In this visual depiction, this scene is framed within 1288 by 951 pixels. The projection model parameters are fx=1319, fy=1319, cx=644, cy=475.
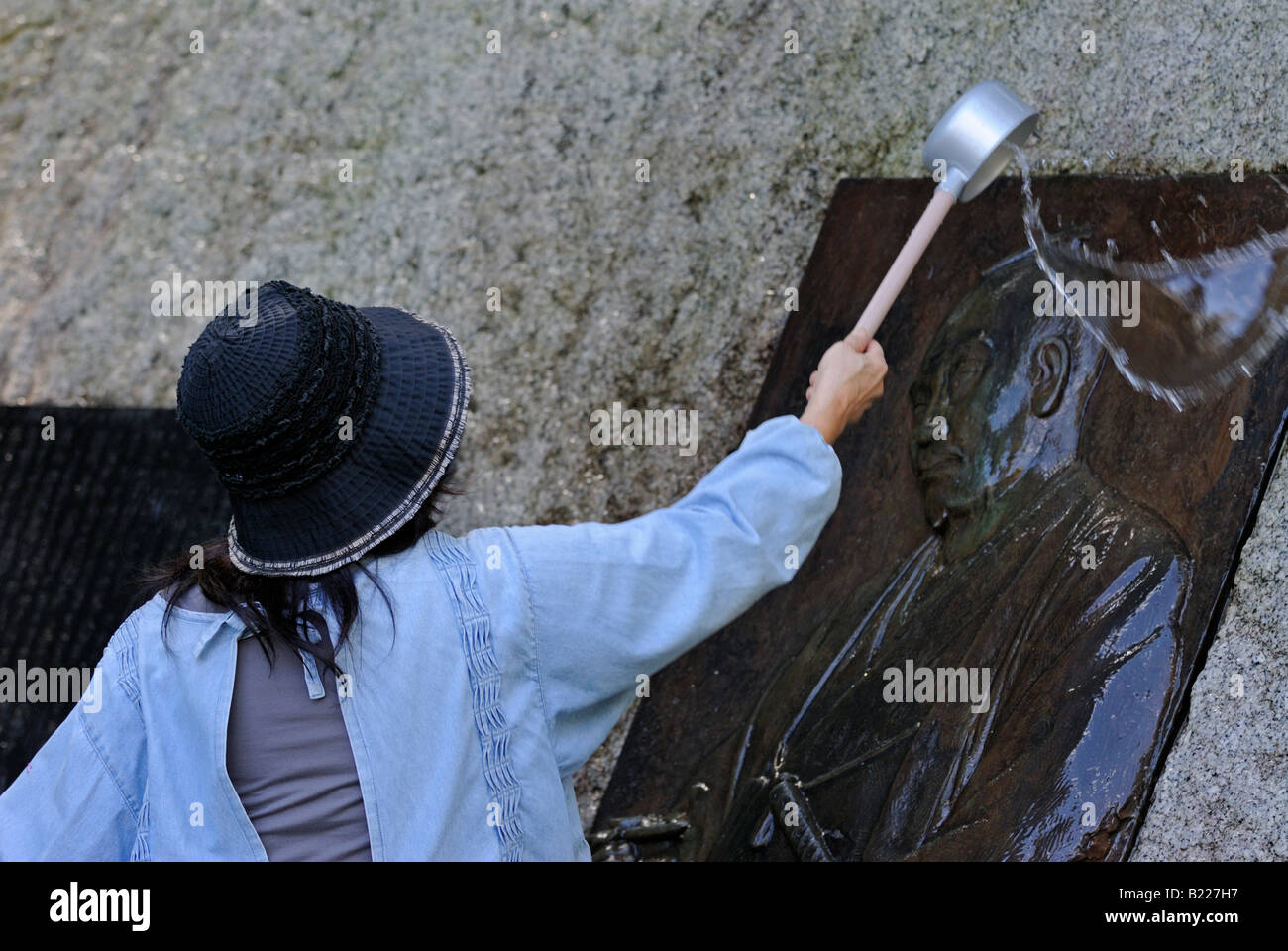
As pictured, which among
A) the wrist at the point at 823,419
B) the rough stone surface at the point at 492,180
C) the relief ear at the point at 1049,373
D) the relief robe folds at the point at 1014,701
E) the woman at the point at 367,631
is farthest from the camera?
the rough stone surface at the point at 492,180

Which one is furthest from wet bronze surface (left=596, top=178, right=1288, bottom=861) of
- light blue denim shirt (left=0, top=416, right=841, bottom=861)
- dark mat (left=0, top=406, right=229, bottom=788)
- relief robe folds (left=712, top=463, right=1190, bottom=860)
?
dark mat (left=0, top=406, right=229, bottom=788)

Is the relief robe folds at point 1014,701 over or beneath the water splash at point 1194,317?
beneath

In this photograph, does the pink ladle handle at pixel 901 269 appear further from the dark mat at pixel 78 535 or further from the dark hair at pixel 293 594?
the dark mat at pixel 78 535

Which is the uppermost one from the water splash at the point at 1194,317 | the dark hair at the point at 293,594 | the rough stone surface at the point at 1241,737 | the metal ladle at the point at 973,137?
the metal ladle at the point at 973,137

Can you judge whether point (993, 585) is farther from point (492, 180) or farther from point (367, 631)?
point (492, 180)

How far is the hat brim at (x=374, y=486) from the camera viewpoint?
3.86 feet

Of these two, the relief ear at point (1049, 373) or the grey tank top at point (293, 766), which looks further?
the relief ear at point (1049, 373)

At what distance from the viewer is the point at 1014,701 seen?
1.65 meters

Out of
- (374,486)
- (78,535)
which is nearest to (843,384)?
(374,486)

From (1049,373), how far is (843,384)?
469 mm

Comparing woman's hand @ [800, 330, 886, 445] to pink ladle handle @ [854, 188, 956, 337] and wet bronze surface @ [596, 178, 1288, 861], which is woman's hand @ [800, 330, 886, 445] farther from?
wet bronze surface @ [596, 178, 1288, 861]

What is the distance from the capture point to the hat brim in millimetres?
1177

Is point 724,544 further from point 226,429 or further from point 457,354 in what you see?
point 226,429

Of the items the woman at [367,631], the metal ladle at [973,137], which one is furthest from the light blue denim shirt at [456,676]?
the metal ladle at [973,137]
